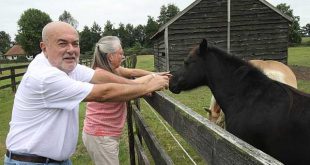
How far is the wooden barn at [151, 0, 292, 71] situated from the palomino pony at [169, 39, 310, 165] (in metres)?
14.1

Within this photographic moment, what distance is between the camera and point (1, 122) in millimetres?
9820

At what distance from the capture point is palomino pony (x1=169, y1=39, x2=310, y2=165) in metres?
3.59

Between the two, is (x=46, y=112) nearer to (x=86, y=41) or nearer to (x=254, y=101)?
(x=254, y=101)

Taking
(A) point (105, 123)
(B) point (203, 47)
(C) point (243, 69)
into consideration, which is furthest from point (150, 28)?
(A) point (105, 123)

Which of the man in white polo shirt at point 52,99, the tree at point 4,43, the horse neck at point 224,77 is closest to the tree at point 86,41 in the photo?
the tree at point 4,43

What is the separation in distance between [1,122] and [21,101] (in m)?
7.94

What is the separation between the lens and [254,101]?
405 cm

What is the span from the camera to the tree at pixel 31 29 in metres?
82.9

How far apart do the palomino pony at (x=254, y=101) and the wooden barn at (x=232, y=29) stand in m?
14.1

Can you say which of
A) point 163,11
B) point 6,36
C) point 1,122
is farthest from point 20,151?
point 6,36

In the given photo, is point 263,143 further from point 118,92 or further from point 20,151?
point 20,151

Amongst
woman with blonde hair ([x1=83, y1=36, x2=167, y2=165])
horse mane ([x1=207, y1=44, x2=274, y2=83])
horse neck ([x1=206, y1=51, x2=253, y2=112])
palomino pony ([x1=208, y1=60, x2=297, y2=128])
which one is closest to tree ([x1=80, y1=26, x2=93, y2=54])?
palomino pony ([x1=208, y1=60, x2=297, y2=128])

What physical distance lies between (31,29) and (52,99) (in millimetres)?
88278

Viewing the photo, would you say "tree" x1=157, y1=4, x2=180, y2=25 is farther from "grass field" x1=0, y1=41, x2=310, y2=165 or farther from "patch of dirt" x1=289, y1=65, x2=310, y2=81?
"grass field" x1=0, y1=41, x2=310, y2=165
